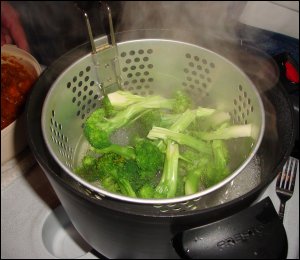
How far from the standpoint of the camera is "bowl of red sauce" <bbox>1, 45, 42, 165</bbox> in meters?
0.98

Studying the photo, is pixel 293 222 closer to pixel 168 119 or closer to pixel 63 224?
pixel 168 119

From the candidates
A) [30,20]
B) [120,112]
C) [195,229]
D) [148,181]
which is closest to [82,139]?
[120,112]

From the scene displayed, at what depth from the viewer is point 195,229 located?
1.89 feet

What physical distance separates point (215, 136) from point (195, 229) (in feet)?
1.05

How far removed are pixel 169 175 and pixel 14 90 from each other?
0.62 meters

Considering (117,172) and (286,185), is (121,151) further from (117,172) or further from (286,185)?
(286,185)

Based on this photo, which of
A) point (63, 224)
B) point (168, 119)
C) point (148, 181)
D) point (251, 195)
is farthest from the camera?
point (63, 224)

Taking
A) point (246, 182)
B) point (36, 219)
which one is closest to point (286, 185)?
point (246, 182)

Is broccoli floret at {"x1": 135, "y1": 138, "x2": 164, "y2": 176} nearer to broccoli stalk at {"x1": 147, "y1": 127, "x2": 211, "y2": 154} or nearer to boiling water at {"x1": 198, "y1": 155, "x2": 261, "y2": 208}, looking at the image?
broccoli stalk at {"x1": 147, "y1": 127, "x2": 211, "y2": 154}

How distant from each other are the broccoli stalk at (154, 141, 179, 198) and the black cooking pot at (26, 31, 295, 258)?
0.13 m

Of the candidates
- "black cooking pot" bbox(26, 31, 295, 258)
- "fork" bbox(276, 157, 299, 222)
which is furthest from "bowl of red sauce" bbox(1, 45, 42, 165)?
"fork" bbox(276, 157, 299, 222)

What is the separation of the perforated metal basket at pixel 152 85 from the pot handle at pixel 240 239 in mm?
149

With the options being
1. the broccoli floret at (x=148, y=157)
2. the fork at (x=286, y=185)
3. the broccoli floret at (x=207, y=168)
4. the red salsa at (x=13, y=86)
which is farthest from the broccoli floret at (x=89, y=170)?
the fork at (x=286, y=185)

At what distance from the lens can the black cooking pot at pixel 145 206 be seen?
0.55m
